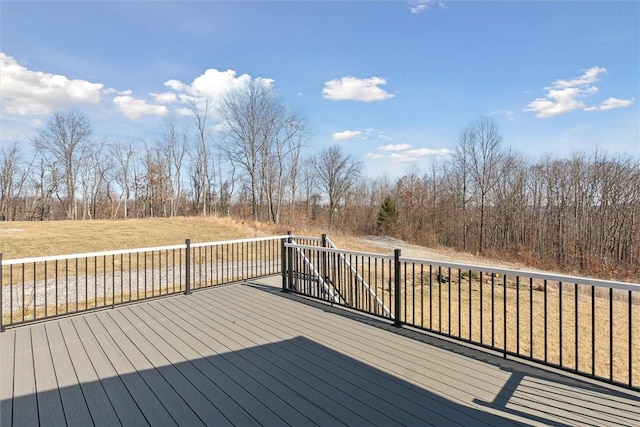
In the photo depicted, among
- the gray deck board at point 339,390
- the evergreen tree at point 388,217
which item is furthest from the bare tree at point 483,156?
the gray deck board at point 339,390

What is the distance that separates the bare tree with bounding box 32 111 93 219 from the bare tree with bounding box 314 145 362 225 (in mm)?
19662

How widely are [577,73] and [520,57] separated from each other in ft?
15.0

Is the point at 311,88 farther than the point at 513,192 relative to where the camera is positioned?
No

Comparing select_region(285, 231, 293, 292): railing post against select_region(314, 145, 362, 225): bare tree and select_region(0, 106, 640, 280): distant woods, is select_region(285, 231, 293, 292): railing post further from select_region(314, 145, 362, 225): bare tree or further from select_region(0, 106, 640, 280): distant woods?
select_region(314, 145, 362, 225): bare tree

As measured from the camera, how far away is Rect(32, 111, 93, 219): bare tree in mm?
24438

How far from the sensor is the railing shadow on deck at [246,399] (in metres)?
1.87

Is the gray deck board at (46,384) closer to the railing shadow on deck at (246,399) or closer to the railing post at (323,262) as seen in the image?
the railing shadow on deck at (246,399)

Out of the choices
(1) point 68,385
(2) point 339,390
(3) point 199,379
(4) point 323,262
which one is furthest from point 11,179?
(2) point 339,390

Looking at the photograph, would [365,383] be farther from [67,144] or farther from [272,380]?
[67,144]

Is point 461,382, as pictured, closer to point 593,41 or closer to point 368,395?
point 368,395

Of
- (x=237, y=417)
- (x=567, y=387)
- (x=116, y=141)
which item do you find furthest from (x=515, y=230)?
(x=116, y=141)

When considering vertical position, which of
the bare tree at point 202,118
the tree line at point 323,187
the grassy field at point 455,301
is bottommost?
the grassy field at point 455,301

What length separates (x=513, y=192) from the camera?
20.5 metres

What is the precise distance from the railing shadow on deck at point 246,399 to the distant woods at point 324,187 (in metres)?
16.2
